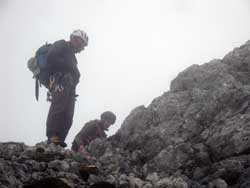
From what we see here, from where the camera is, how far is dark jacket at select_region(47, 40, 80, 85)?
16078mm

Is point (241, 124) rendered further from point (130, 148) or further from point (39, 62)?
point (39, 62)

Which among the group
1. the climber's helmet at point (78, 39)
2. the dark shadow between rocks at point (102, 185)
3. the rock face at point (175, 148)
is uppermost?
the climber's helmet at point (78, 39)

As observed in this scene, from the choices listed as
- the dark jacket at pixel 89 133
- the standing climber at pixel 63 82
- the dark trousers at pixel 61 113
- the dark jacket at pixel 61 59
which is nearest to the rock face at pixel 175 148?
the dark trousers at pixel 61 113

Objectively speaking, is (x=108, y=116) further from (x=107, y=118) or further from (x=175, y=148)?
(x=175, y=148)

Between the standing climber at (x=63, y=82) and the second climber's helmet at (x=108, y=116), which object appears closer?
the standing climber at (x=63, y=82)

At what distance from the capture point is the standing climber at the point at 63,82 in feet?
49.4

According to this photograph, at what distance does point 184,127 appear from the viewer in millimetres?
12547

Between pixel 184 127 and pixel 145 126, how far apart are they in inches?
68.6

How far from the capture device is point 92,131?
17.1m

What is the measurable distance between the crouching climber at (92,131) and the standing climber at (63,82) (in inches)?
50.1

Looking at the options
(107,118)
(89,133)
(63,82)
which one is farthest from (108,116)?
(63,82)

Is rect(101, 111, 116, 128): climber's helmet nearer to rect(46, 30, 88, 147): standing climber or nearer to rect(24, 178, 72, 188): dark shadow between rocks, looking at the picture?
rect(46, 30, 88, 147): standing climber

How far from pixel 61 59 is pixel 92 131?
11.1 ft

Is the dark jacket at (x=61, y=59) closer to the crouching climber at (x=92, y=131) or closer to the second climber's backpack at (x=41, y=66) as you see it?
the second climber's backpack at (x=41, y=66)
